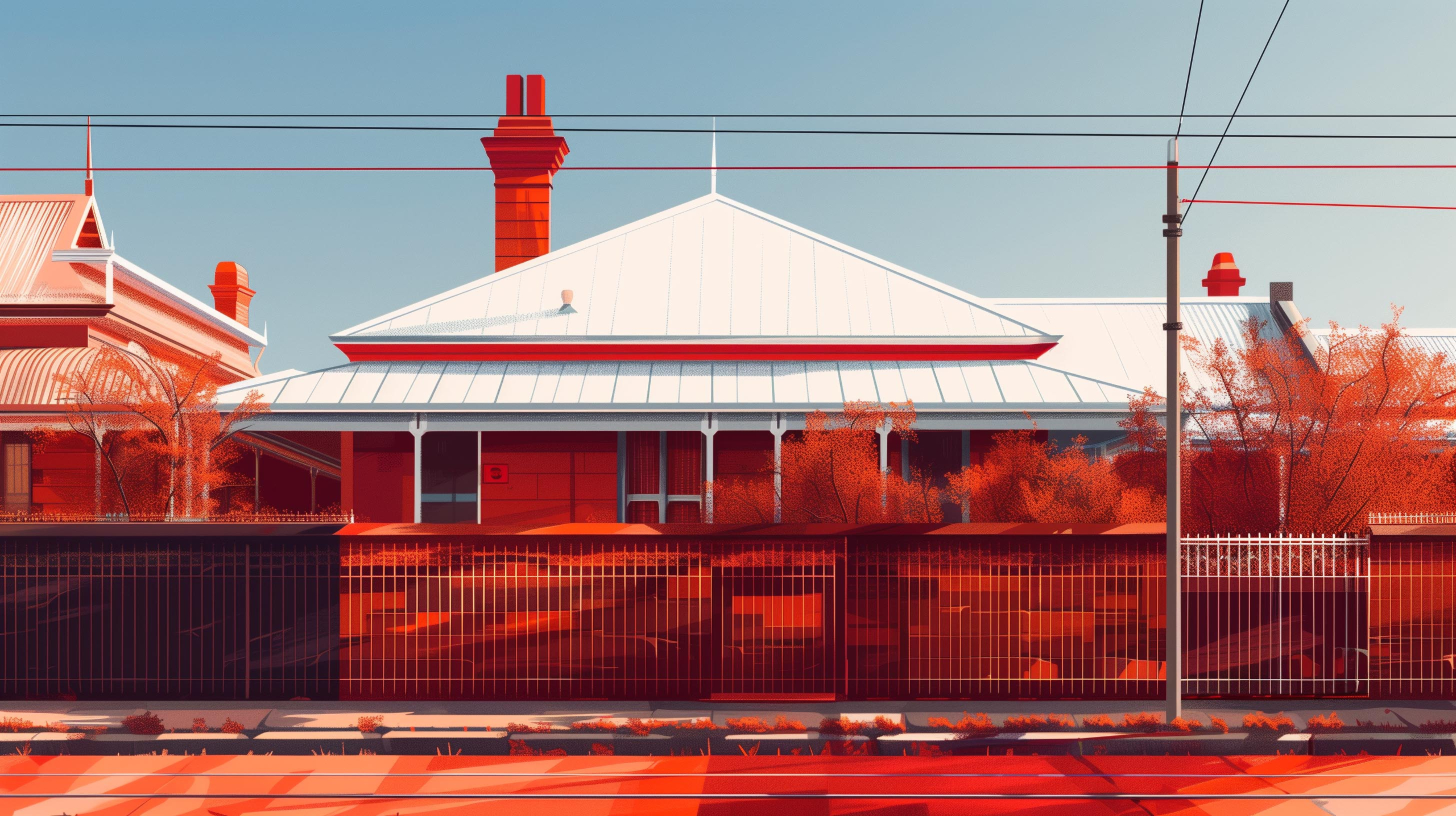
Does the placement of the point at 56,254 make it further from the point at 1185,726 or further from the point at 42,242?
the point at 1185,726

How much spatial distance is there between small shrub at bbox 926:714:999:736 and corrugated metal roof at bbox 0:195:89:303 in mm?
23087

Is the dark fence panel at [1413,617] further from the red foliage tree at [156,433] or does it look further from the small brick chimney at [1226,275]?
the small brick chimney at [1226,275]

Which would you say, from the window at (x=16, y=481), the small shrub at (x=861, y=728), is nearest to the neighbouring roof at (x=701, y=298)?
the window at (x=16, y=481)

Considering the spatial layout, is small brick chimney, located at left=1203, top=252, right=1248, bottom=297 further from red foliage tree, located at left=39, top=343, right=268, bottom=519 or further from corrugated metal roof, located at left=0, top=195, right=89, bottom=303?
corrugated metal roof, located at left=0, top=195, right=89, bottom=303

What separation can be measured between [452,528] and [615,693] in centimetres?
248

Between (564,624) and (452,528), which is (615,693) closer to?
(564,624)

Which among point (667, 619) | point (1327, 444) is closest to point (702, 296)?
point (667, 619)

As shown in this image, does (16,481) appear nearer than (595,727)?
No

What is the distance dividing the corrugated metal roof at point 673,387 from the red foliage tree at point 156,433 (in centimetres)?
117

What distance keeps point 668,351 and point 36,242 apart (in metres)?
16.4

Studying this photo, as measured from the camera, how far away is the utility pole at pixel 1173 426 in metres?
10.4

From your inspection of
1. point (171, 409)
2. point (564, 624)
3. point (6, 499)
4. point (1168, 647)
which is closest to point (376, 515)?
point (171, 409)

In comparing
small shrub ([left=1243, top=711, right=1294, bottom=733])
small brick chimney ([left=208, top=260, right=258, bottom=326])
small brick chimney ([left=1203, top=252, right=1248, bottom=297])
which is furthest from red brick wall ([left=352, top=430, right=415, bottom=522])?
small brick chimney ([left=1203, top=252, right=1248, bottom=297])

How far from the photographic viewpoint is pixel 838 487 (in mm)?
15125
